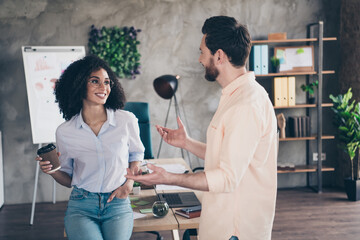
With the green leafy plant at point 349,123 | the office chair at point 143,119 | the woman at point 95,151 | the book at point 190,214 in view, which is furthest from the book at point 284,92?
the book at point 190,214

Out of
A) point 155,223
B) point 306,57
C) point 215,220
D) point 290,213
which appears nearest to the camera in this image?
point 215,220

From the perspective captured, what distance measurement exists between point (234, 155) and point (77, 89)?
1.24 metres

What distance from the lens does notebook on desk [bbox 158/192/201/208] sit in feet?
7.37

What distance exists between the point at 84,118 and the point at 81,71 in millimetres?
274

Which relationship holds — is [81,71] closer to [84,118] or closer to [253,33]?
[84,118]

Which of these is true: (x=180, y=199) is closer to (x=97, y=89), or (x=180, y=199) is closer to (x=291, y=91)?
(x=97, y=89)

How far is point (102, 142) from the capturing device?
2227 millimetres

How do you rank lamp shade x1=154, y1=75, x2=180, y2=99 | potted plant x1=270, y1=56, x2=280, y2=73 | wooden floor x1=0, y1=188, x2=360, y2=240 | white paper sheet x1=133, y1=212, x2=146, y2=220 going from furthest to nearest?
potted plant x1=270, y1=56, x2=280, y2=73
wooden floor x1=0, y1=188, x2=360, y2=240
lamp shade x1=154, y1=75, x2=180, y2=99
white paper sheet x1=133, y1=212, x2=146, y2=220

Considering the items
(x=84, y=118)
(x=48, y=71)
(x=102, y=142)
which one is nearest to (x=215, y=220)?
(x=102, y=142)

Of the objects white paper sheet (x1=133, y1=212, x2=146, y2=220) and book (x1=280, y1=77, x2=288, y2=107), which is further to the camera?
book (x1=280, y1=77, x2=288, y2=107)

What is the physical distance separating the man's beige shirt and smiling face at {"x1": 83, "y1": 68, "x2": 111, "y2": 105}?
960 millimetres

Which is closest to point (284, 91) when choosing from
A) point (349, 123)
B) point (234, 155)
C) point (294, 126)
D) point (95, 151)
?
point (294, 126)

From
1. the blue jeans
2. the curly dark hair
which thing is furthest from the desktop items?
the curly dark hair

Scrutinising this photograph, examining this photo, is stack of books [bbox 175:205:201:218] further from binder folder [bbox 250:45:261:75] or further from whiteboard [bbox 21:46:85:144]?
binder folder [bbox 250:45:261:75]
